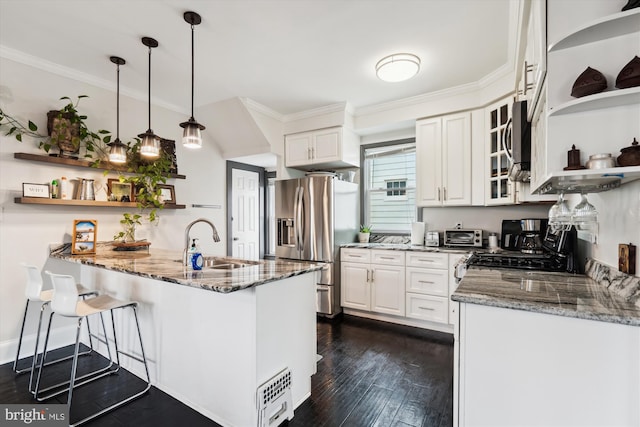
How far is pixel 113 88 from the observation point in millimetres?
3277

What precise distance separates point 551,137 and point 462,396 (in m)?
1.16

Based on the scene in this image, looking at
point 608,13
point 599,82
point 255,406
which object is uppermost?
point 608,13

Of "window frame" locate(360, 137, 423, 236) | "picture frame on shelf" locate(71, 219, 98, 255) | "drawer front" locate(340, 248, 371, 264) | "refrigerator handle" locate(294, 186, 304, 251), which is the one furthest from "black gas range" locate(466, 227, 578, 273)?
"picture frame on shelf" locate(71, 219, 98, 255)

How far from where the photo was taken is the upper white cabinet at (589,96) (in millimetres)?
1091

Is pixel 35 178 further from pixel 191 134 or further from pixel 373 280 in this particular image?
pixel 373 280

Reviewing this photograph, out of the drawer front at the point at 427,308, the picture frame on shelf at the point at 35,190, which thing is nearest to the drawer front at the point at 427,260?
the drawer front at the point at 427,308

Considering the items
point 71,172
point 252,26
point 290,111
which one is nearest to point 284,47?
point 252,26

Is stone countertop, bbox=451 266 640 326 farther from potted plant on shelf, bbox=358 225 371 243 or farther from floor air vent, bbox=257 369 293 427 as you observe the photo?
potted plant on shelf, bbox=358 225 371 243

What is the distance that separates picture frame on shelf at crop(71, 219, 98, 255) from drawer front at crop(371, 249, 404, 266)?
290cm

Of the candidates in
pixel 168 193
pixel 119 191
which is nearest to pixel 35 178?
pixel 119 191

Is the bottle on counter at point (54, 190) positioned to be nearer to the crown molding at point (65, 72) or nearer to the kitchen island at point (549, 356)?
the crown molding at point (65, 72)

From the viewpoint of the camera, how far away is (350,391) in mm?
2145

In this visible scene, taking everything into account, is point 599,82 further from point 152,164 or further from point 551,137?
point 152,164

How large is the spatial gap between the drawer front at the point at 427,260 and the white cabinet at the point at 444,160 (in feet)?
2.08
